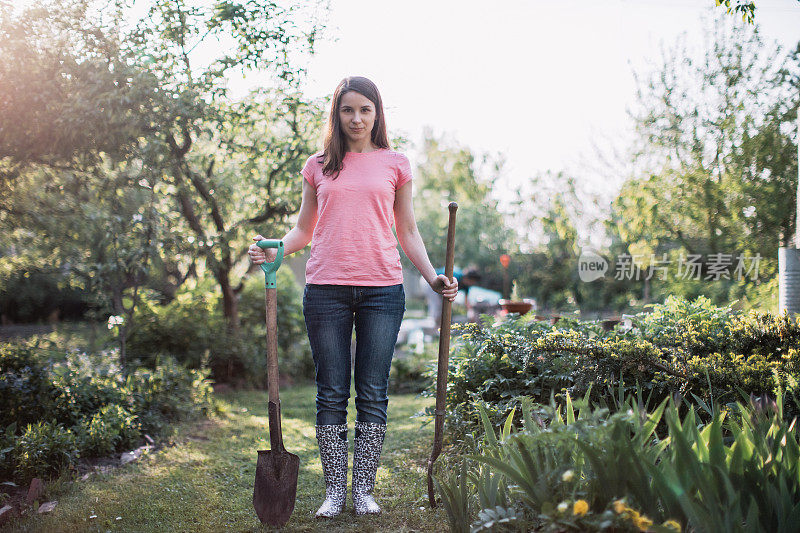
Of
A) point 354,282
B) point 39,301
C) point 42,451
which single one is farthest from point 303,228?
point 39,301

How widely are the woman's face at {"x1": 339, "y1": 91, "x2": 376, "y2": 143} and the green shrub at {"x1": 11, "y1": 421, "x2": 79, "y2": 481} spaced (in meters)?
2.06

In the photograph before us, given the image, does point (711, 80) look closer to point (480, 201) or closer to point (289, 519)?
point (289, 519)

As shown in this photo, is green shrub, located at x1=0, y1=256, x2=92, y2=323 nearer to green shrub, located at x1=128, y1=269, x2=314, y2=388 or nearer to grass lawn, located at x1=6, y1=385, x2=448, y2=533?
green shrub, located at x1=128, y1=269, x2=314, y2=388

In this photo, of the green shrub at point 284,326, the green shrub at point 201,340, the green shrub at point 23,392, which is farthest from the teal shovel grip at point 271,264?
the green shrub at point 284,326

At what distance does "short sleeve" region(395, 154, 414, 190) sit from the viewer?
2611 mm

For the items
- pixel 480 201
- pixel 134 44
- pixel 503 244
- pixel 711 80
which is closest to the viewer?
pixel 134 44

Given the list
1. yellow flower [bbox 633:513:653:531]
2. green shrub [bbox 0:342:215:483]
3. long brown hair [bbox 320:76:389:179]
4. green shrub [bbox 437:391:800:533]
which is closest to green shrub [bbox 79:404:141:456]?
green shrub [bbox 0:342:215:483]

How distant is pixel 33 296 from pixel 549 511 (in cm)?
1370

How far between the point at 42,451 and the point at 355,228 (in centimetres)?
189

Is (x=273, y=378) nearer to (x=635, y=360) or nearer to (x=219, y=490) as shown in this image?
(x=219, y=490)

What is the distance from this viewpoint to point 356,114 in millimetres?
2514

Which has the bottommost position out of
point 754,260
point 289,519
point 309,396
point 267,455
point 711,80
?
point 309,396

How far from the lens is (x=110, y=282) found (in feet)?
16.4

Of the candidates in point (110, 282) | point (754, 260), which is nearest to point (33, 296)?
point (110, 282)
